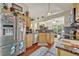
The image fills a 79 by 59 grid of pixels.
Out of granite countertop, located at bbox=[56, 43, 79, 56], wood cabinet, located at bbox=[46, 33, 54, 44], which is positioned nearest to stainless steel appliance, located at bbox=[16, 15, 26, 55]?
wood cabinet, located at bbox=[46, 33, 54, 44]

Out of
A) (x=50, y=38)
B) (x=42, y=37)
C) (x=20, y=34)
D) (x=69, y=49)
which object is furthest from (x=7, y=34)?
(x=69, y=49)

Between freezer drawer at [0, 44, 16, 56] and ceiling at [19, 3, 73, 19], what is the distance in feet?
1.76

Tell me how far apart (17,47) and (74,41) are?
33.9 inches

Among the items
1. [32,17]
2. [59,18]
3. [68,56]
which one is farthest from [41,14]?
[68,56]

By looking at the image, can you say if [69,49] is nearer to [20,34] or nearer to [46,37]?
[46,37]

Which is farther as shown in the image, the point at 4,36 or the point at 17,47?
the point at 17,47

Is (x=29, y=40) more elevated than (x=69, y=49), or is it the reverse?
(x=29, y=40)

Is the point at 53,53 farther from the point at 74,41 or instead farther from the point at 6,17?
the point at 6,17

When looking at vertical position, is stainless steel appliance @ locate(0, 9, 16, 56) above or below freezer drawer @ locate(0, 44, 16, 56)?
above

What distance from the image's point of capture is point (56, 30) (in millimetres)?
2180

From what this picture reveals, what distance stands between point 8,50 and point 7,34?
0.24 meters

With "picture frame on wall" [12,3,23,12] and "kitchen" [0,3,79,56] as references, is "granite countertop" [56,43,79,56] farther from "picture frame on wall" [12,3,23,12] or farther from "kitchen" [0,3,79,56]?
"picture frame on wall" [12,3,23,12]

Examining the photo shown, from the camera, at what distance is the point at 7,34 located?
2.12 m

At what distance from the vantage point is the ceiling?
2164mm
